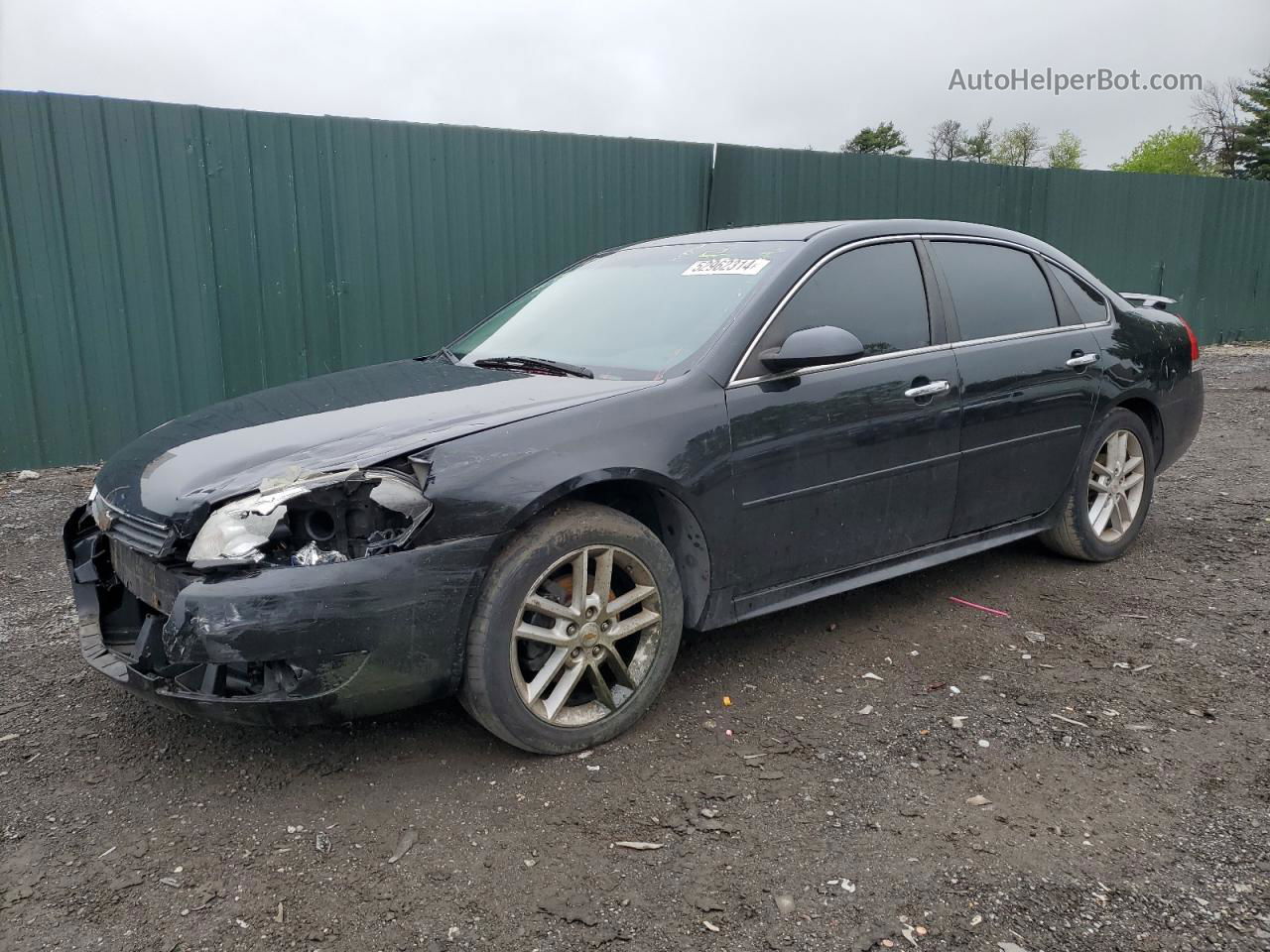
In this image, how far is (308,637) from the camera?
246 centimetres

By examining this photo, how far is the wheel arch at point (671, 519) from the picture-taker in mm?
3025

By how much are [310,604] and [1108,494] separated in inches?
Result: 150

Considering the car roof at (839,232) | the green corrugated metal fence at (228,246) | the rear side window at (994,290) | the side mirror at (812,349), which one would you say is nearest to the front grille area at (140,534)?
the side mirror at (812,349)

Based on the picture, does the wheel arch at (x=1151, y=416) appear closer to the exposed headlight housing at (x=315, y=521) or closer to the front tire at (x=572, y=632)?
the front tire at (x=572, y=632)

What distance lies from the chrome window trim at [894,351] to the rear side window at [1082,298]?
0.02 meters

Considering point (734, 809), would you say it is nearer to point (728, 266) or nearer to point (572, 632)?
point (572, 632)

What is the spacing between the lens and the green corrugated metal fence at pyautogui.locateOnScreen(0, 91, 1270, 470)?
673cm

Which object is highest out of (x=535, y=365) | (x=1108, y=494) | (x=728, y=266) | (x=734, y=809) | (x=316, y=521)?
(x=728, y=266)

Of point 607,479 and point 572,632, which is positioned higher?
point 607,479

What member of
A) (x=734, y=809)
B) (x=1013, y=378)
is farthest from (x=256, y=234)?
(x=734, y=809)


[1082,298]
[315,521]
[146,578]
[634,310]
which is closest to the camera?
[315,521]

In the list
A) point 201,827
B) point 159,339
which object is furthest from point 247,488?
point 159,339

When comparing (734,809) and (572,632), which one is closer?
(734,809)

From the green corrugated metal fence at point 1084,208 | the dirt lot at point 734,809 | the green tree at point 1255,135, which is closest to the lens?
the dirt lot at point 734,809
